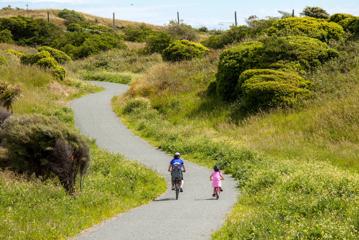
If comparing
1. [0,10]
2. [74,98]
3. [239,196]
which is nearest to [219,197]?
[239,196]

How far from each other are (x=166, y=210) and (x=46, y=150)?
13.3 ft

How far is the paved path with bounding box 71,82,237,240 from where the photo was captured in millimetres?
12484

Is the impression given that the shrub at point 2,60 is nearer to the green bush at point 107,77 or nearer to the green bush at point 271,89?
the green bush at point 107,77

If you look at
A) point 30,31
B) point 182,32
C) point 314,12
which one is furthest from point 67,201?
point 30,31

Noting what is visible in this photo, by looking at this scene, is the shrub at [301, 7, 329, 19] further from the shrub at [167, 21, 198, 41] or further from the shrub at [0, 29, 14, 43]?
the shrub at [0, 29, 14, 43]

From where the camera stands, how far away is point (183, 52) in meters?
53.8

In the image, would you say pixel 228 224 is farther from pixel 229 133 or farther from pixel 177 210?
pixel 229 133

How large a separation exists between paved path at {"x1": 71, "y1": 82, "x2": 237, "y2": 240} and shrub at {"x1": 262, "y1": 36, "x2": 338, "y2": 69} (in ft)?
32.3

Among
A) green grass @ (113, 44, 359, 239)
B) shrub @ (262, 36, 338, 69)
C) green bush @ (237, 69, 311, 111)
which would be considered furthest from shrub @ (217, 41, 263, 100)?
green bush @ (237, 69, 311, 111)

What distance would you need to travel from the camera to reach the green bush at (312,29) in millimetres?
37656

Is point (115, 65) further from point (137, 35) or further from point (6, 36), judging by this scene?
point (137, 35)

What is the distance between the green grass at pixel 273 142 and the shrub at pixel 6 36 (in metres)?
47.3

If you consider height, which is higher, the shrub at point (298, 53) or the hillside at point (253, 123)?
the shrub at point (298, 53)

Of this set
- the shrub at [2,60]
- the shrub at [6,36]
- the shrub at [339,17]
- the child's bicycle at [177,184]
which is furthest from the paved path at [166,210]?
the shrub at [6,36]
